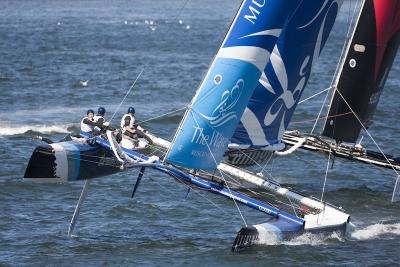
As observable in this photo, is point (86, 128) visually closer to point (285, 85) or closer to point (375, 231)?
point (285, 85)

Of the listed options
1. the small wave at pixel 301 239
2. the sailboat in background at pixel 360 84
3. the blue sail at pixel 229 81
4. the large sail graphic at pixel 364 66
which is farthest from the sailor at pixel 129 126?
the large sail graphic at pixel 364 66

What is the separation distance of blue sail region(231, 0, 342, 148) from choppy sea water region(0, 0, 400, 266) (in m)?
2.64

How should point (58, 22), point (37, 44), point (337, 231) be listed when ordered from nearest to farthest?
1. point (337, 231)
2. point (37, 44)
3. point (58, 22)

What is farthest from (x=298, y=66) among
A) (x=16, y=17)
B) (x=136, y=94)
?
(x=16, y=17)

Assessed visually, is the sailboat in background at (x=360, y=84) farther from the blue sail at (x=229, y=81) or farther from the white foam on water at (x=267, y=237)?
the blue sail at (x=229, y=81)

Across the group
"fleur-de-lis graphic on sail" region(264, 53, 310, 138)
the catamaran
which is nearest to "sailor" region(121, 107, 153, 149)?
the catamaran

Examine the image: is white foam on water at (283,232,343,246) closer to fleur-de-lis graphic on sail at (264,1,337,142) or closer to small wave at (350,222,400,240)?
small wave at (350,222,400,240)

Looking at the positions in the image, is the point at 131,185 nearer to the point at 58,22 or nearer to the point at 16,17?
the point at 58,22

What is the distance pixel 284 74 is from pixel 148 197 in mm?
6277

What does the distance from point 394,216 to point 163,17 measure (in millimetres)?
104839

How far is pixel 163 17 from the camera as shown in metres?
132

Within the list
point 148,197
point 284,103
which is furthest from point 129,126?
point 284,103

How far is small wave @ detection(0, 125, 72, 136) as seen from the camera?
4050 centimetres

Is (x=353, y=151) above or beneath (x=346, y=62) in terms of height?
beneath
